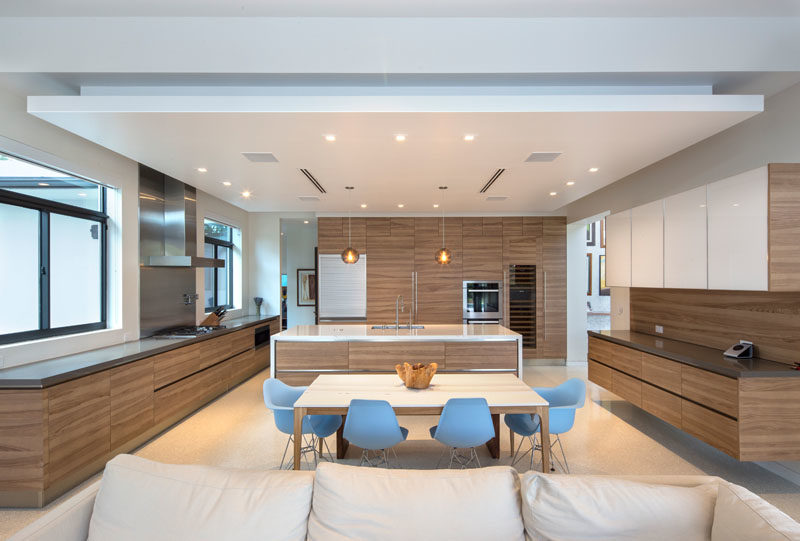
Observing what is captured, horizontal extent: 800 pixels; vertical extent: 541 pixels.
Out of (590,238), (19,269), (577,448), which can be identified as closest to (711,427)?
(577,448)

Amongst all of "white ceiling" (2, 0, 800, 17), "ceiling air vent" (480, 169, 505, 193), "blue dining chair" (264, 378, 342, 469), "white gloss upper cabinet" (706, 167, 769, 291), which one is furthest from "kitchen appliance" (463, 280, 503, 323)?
"white ceiling" (2, 0, 800, 17)

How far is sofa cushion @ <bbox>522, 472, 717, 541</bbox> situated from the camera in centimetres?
143

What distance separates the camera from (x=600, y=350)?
4.89 m

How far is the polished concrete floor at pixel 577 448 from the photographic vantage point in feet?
10.3

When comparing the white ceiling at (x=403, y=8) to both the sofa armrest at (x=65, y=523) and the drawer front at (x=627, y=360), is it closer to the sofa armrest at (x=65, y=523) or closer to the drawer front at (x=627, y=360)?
the sofa armrest at (x=65, y=523)

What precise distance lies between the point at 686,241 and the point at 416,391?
2750 mm

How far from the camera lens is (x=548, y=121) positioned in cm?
304

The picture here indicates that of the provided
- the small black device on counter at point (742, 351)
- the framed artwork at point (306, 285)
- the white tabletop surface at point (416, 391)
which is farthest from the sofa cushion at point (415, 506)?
the framed artwork at point (306, 285)

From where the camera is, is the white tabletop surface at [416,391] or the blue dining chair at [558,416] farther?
the blue dining chair at [558,416]

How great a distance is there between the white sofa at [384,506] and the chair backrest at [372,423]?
1047 mm

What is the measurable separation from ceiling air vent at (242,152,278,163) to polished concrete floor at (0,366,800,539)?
8.76 ft

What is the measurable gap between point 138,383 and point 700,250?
195 inches

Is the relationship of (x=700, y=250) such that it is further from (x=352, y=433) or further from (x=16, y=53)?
(x=16, y=53)

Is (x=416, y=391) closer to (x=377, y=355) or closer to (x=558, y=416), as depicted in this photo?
(x=558, y=416)
